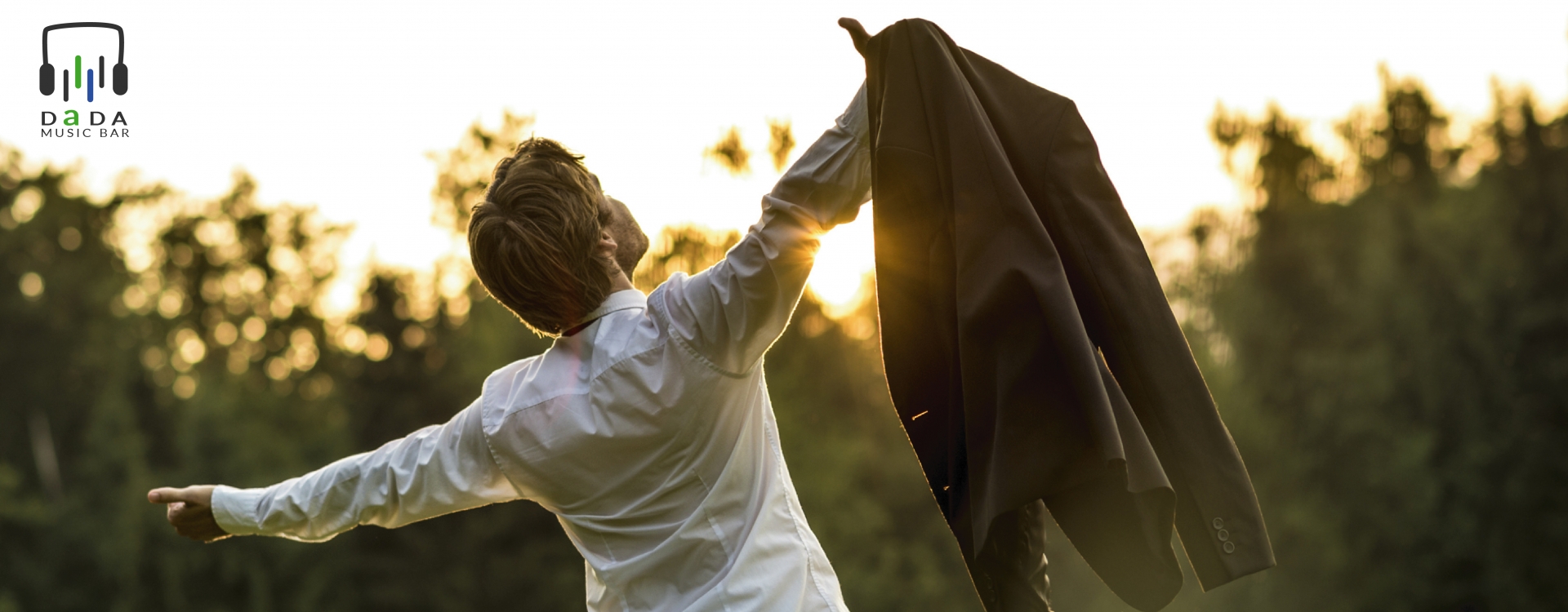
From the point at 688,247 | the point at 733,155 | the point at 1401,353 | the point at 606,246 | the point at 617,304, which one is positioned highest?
the point at 733,155

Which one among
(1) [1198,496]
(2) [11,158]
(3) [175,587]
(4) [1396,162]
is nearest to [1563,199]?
(4) [1396,162]

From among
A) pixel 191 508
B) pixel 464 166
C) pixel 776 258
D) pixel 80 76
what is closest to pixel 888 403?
pixel 464 166

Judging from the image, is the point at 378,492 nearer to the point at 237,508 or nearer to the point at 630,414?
the point at 237,508

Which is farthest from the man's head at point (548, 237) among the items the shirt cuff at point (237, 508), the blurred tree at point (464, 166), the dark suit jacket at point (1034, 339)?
the blurred tree at point (464, 166)

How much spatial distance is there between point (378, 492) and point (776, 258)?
1036 millimetres

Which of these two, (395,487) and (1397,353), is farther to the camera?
(1397,353)

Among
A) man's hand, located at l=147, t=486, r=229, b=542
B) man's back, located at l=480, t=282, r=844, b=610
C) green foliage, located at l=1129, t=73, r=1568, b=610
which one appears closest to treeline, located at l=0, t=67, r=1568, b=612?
green foliage, located at l=1129, t=73, r=1568, b=610

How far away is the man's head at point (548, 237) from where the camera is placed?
6.97ft

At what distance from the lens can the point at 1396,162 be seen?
2645cm

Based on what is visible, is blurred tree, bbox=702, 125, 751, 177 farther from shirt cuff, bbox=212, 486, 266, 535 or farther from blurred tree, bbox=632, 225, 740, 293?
shirt cuff, bbox=212, 486, 266, 535

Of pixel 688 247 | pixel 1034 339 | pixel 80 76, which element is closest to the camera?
pixel 1034 339

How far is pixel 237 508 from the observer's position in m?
2.53

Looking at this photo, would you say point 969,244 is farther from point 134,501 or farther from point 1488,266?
point 1488,266

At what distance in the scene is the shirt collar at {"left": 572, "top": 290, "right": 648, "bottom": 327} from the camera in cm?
219
